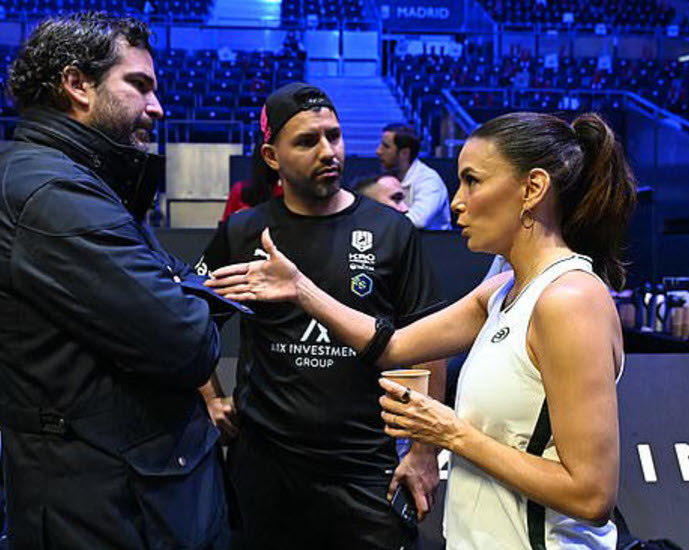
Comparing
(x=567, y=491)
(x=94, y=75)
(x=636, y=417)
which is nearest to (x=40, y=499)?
(x=94, y=75)

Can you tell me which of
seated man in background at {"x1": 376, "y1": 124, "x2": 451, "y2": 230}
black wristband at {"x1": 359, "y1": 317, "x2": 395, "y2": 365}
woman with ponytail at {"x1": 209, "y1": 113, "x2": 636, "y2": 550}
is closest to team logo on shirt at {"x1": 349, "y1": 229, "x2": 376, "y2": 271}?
black wristband at {"x1": 359, "y1": 317, "x2": 395, "y2": 365}

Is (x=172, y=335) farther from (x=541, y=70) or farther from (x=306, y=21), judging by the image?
(x=306, y=21)

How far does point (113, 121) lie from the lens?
6.00 feet

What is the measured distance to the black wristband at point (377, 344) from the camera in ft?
6.71

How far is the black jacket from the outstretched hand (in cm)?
31

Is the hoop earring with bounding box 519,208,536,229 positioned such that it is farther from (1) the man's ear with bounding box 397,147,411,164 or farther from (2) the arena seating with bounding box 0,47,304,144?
(2) the arena seating with bounding box 0,47,304,144

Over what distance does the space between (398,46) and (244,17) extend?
313 centimetres

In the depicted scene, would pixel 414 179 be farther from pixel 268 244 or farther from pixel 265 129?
pixel 268 244

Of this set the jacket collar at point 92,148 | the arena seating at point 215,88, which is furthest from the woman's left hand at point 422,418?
the arena seating at point 215,88

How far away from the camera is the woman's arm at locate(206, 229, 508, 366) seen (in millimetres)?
1997

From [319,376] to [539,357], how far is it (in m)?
1.02

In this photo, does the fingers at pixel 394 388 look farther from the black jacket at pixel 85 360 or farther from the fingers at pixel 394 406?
the black jacket at pixel 85 360

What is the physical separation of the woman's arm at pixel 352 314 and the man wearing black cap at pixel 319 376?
39cm

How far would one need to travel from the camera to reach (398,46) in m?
16.6
